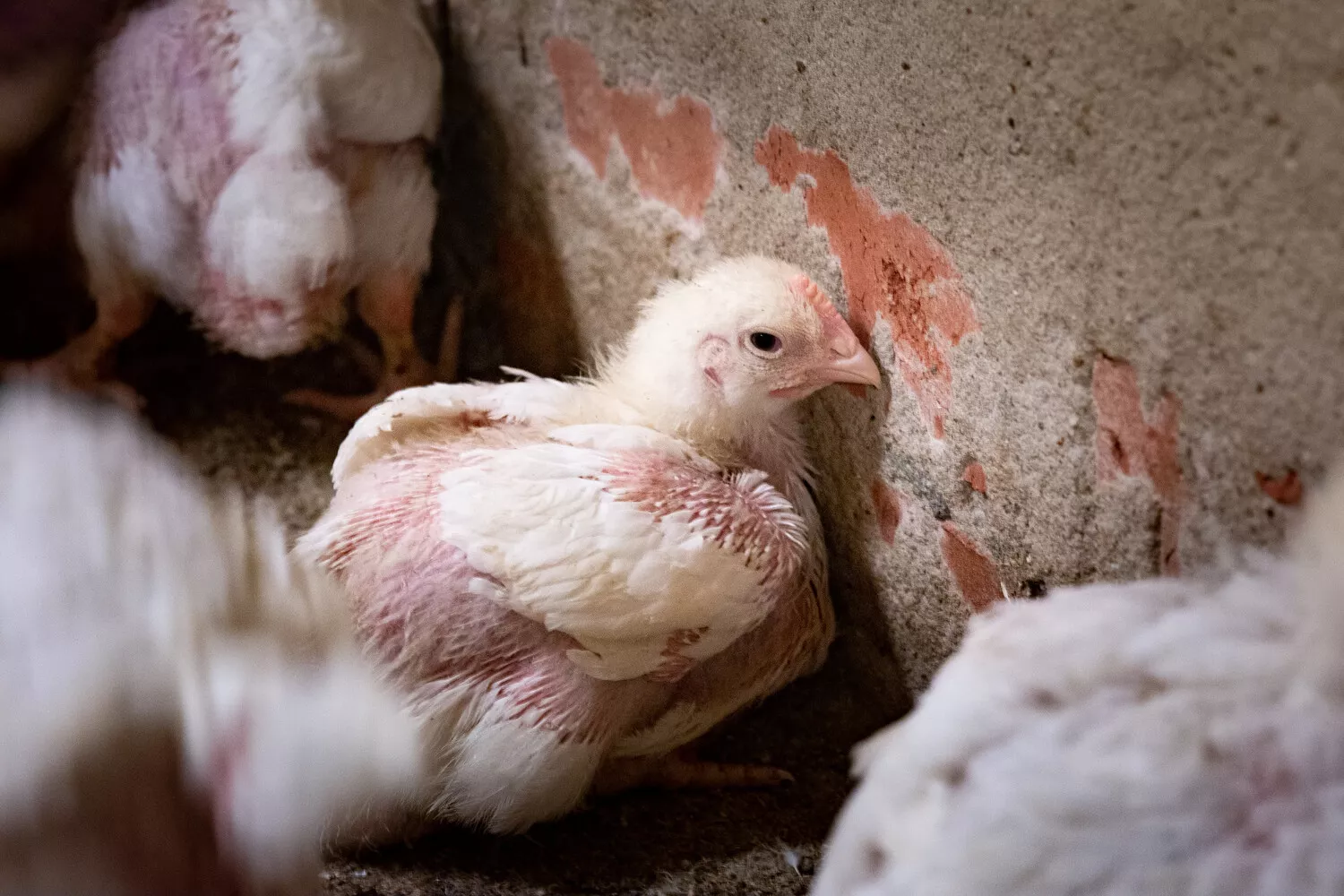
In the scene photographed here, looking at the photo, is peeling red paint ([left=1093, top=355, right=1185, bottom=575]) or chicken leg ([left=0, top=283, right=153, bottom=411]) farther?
chicken leg ([left=0, top=283, right=153, bottom=411])

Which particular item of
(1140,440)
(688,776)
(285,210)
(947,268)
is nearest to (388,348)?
(285,210)

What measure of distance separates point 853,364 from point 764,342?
0.12m

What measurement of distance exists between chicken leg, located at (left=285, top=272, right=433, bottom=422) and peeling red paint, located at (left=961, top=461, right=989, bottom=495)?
3.94 feet

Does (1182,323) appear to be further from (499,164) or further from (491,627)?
(499,164)

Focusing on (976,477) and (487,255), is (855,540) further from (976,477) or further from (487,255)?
(487,255)

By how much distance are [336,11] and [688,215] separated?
2.30ft

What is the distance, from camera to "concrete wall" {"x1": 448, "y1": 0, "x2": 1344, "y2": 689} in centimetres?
86

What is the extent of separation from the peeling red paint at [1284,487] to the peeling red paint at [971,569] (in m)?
0.37

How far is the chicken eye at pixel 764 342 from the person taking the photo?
1381 millimetres

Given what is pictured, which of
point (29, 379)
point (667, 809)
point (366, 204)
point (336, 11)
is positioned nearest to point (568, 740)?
point (667, 809)

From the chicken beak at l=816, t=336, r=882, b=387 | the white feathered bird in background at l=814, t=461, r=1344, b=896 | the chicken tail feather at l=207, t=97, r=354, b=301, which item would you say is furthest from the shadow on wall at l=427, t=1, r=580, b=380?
the white feathered bird in background at l=814, t=461, r=1344, b=896

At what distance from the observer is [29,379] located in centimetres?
203

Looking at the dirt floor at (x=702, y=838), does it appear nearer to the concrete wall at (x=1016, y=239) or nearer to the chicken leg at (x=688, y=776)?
the chicken leg at (x=688, y=776)

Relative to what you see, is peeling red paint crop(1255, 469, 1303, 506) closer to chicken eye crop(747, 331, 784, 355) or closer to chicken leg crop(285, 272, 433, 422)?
chicken eye crop(747, 331, 784, 355)
